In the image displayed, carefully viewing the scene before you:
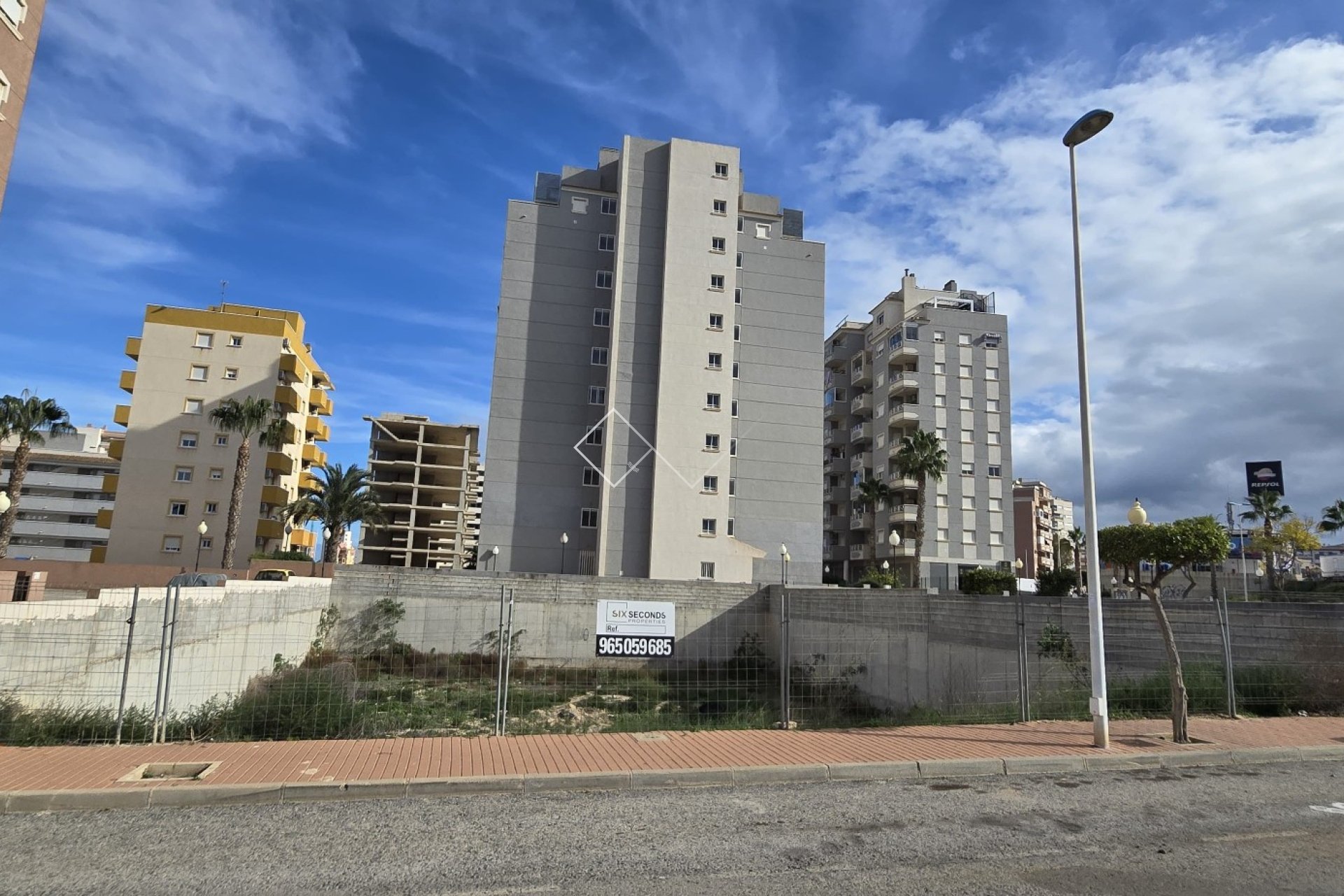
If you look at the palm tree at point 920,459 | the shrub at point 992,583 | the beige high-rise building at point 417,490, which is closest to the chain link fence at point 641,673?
the shrub at point 992,583

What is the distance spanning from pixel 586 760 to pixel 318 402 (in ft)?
225

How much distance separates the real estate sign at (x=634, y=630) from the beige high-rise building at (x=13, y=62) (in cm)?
2298

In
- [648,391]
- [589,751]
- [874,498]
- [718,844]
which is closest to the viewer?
[718,844]

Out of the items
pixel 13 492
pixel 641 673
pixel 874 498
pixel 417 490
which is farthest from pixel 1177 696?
pixel 417 490

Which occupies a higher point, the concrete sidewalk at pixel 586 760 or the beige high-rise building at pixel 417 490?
the beige high-rise building at pixel 417 490

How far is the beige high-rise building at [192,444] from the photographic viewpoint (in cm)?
5288

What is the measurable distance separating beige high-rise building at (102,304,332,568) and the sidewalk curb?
50.1 m

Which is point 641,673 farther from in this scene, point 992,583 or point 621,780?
point 992,583

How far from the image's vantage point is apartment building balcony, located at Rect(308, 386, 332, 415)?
6894 centimetres

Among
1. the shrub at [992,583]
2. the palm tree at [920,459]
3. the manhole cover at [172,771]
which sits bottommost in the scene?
the manhole cover at [172,771]

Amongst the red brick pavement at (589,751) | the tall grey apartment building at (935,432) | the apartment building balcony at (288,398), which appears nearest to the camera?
the red brick pavement at (589,751)

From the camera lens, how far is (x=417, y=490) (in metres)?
75.2

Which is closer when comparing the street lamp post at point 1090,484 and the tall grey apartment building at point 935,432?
the street lamp post at point 1090,484

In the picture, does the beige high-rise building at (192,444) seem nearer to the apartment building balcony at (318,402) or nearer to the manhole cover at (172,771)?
the apartment building balcony at (318,402)
